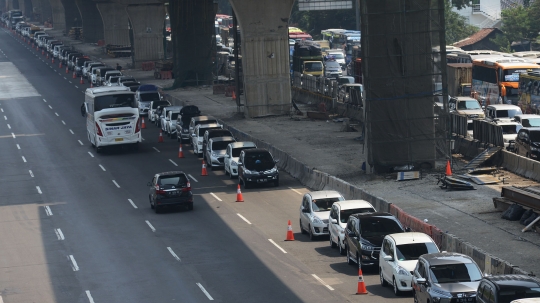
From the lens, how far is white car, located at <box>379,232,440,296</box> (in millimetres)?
23812

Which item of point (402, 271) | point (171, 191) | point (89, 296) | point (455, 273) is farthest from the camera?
point (171, 191)

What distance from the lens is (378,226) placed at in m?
27.5

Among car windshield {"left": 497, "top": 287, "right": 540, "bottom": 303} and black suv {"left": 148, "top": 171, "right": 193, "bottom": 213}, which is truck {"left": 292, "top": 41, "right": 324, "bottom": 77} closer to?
black suv {"left": 148, "top": 171, "right": 193, "bottom": 213}

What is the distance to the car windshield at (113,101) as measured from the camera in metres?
52.4

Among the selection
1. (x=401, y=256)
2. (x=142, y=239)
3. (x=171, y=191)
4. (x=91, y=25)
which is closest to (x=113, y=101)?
(x=171, y=191)

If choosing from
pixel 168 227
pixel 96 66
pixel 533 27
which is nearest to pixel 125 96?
pixel 168 227

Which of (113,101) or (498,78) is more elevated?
(113,101)

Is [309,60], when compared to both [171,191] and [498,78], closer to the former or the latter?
[498,78]

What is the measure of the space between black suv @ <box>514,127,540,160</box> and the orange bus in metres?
17.2

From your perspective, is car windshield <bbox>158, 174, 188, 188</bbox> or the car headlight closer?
the car headlight

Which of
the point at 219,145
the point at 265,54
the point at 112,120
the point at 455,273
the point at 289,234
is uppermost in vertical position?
the point at 265,54

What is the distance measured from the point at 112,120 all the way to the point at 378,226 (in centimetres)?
2702

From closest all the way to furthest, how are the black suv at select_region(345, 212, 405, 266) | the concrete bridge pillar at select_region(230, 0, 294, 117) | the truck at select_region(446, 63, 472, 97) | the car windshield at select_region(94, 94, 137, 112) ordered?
the black suv at select_region(345, 212, 405, 266), the car windshield at select_region(94, 94, 137, 112), the concrete bridge pillar at select_region(230, 0, 294, 117), the truck at select_region(446, 63, 472, 97)

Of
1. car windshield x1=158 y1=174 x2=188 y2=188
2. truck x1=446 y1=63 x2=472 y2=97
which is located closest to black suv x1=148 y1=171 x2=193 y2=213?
car windshield x1=158 y1=174 x2=188 y2=188
